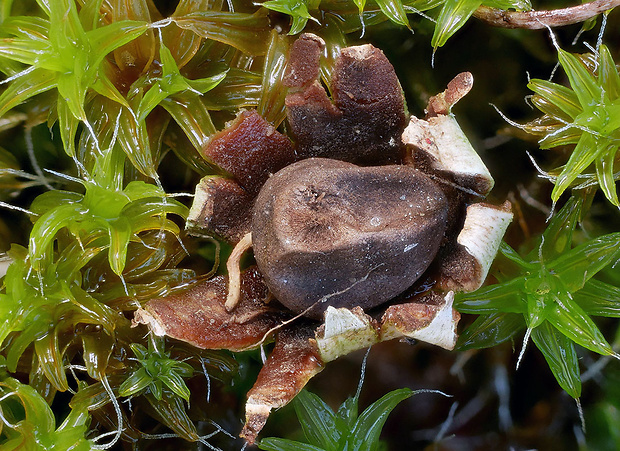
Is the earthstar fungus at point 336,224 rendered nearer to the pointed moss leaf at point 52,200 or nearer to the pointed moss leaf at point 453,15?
the pointed moss leaf at point 453,15

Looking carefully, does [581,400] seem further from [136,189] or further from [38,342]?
[38,342]

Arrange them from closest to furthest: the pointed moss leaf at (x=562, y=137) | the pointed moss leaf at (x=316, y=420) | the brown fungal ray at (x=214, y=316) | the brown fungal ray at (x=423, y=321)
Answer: the brown fungal ray at (x=423, y=321), the brown fungal ray at (x=214, y=316), the pointed moss leaf at (x=562, y=137), the pointed moss leaf at (x=316, y=420)

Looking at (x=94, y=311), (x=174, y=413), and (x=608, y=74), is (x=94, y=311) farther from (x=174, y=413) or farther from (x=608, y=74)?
(x=608, y=74)

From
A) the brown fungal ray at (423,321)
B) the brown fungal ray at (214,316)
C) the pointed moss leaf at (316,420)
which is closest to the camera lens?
the brown fungal ray at (423,321)

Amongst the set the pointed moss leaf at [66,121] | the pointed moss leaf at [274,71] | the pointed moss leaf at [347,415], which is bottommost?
the pointed moss leaf at [347,415]

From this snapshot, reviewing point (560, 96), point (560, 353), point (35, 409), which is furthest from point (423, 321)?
point (35, 409)

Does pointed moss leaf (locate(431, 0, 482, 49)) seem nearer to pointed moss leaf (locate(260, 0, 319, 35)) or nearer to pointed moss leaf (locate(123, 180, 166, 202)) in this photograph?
pointed moss leaf (locate(260, 0, 319, 35))

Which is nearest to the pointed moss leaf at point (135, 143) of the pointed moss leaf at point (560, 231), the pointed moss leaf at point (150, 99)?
the pointed moss leaf at point (150, 99)
